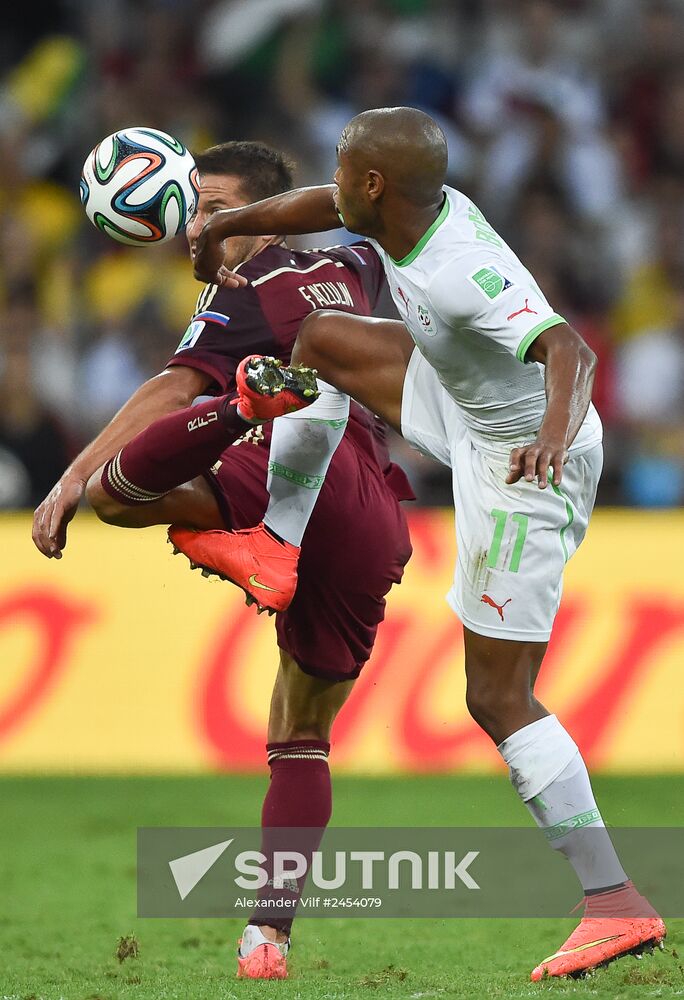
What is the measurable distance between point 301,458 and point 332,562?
0.35 m

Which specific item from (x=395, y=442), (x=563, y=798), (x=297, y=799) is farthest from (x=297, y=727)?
(x=395, y=442)

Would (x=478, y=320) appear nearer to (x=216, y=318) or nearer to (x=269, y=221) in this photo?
(x=269, y=221)

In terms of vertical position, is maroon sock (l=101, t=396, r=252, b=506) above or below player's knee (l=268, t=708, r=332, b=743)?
above

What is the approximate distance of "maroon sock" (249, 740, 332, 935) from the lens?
4309mm

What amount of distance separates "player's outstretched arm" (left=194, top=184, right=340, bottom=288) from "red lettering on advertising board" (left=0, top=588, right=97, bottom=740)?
3.39 meters

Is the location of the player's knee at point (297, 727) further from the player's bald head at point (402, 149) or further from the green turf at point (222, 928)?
the player's bald head at point (402, 149)

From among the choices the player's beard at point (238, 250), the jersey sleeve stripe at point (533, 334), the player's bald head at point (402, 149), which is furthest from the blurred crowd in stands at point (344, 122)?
the jersey sleeve stripe at point (533, 334)

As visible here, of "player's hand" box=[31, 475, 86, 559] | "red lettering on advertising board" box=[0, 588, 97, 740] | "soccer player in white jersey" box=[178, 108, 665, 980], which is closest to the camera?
"soccer player in white jersey" box=[178, 108, 665, 980]

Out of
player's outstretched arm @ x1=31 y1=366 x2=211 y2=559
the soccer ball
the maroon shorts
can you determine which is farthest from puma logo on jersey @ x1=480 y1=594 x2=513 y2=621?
the soccer ball

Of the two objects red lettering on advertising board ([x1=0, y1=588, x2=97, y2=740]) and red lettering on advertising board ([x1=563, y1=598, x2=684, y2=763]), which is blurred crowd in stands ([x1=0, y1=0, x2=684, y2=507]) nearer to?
red lettering on advertising board ([x1=0, y1=588, x2=97, y2=740])

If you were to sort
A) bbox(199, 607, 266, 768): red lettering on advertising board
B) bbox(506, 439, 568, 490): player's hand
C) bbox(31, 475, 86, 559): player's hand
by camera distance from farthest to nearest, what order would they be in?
bbox(199, 607, 266, 768): red lettering on advertising board, bbox(31, 475, 86, 559): player's hand, bbox(506, 439, 568, 490): player's hand

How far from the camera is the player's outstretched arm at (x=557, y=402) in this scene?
333cm

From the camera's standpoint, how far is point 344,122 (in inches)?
377

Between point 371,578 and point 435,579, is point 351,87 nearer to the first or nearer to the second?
point 435,579
